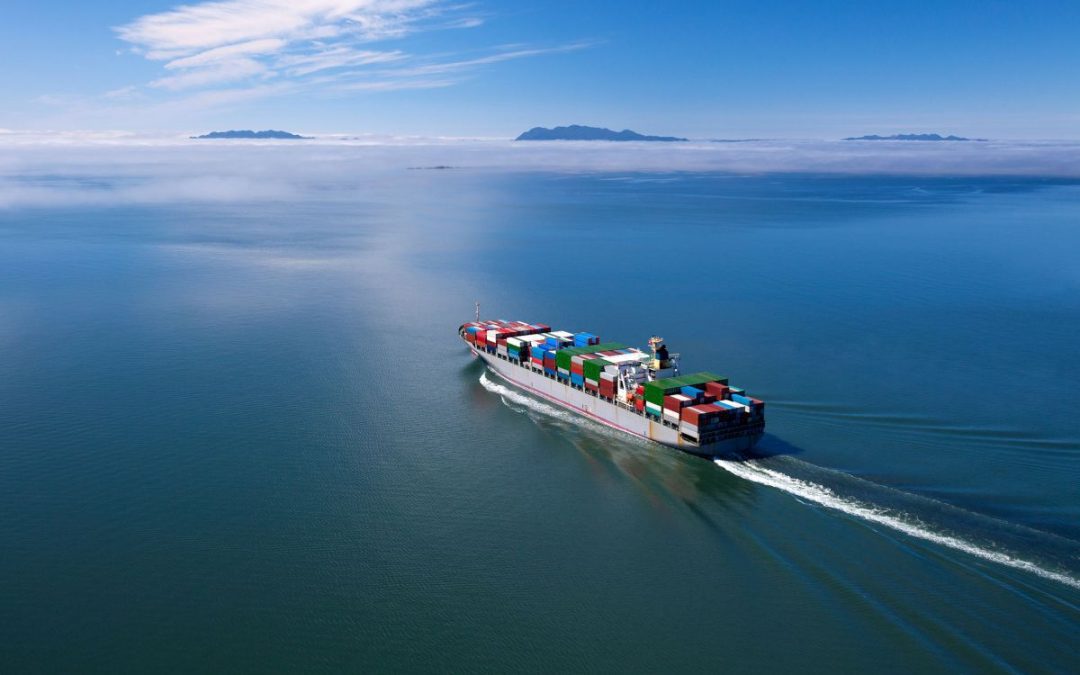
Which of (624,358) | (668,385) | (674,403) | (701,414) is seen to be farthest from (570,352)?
(701,414)

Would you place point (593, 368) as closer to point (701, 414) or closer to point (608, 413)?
point (608, 413)

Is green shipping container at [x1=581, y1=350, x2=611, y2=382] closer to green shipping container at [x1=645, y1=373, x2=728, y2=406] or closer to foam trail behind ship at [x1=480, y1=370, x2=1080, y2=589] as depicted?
green shipping container at [x1=645, y1=373, x2=728, y2=406]

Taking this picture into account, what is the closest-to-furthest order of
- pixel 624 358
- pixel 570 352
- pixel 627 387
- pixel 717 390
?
pixel 717 390 → pixel 627 387 → pixel 624 358 → pixel 570 352

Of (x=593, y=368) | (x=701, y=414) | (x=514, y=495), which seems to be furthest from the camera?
(x=593, y=368)

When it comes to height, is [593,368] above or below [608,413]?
above

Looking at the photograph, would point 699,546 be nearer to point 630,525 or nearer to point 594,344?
point 630,525

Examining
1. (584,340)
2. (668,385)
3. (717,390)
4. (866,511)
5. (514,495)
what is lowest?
(514,495)
